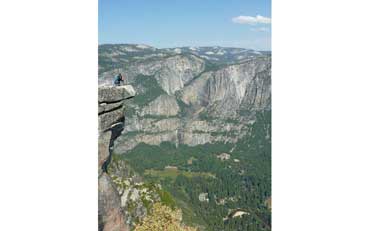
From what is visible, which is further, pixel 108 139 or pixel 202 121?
pixel 202 121

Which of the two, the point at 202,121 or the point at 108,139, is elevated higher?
the point at 108,139

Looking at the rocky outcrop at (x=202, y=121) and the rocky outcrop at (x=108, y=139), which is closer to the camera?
the rocky outcrop at (x=108, y=139)

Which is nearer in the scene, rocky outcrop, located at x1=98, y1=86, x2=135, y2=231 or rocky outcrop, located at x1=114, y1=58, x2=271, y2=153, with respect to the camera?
rocky outcrop, located at x1=98, y1=86, x2=135, y2=231
